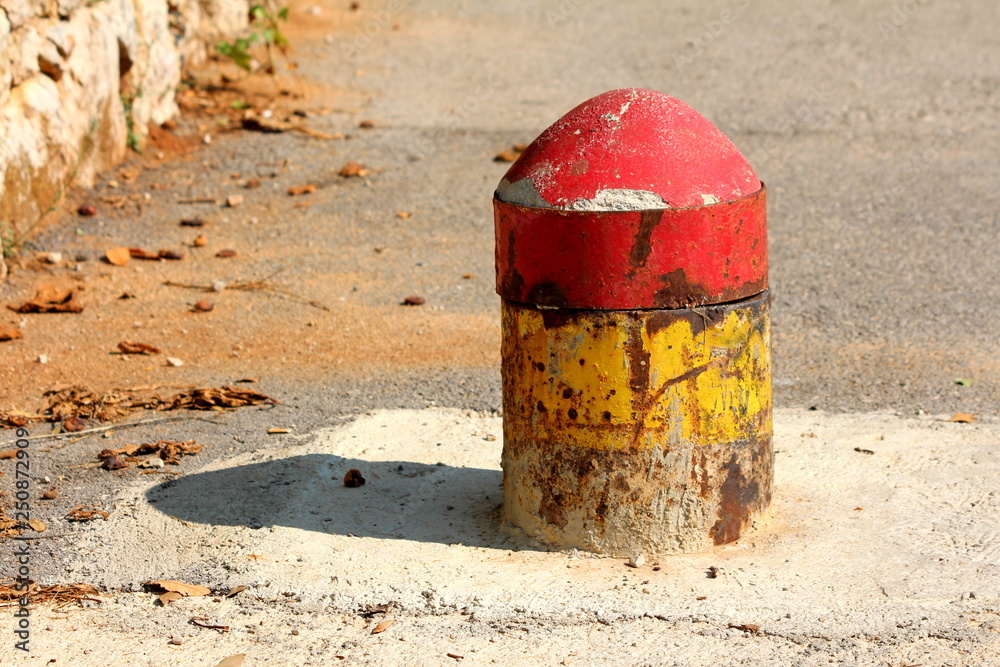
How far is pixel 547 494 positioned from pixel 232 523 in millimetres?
1143

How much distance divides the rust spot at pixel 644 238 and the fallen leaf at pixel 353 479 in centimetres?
145

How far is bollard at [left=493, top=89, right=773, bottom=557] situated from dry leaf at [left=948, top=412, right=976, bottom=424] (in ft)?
4.78

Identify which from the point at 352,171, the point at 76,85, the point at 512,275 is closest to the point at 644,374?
the point at 512,275

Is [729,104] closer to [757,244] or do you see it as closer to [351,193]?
[351,193]

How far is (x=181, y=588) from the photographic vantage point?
138 inches

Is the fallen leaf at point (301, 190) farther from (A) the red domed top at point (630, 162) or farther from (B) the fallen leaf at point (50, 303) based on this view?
(A) the red domed top at point (630, 162)

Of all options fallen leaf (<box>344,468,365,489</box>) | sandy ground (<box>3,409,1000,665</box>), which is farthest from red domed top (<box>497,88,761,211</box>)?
fallen leaf (<box>344,468,365,489</box>)

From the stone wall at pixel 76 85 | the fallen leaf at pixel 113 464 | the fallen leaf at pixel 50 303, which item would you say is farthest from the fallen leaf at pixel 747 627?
the stone wall at pixel 76 85

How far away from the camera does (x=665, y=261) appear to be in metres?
3.31

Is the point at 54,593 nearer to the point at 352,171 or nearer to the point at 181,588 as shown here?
the point at 181,588

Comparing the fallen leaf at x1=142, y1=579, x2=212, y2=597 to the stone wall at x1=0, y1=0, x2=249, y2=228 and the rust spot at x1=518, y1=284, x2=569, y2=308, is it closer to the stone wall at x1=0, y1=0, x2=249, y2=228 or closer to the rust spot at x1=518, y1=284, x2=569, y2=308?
the rust spot at x1=518, y1=284, x2=569, y2=308

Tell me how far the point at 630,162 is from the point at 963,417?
224cm

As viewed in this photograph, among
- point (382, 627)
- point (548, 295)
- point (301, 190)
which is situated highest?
point (548, 295)

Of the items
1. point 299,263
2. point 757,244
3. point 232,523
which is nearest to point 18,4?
point 299,263
